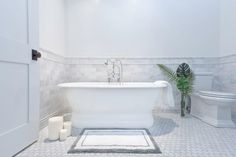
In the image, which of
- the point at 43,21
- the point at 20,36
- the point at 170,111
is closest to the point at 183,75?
the point at 170,111

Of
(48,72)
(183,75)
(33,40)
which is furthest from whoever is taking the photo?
(183,75)

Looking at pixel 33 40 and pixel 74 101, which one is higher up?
pixel 33 40

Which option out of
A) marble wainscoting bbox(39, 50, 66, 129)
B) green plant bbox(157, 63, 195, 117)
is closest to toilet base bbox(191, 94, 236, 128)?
green plant bbox(157, 63, 195, 117)

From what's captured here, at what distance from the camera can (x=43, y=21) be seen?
268 cm

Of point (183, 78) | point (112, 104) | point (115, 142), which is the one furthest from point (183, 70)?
point (115, 142)

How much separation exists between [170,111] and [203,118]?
675 millimetres

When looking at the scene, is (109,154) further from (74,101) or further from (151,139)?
(74,101)

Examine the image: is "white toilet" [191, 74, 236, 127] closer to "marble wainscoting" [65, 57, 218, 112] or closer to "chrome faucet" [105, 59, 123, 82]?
"marble wainscoting" [65, 57, 218, 112]

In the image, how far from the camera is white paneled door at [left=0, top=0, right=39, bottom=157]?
1.58m

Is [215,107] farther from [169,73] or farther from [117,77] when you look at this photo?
[117,77]

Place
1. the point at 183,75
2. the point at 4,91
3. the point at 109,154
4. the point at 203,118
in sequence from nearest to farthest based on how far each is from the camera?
1. the point at 4,91
2. the point at 109,154
3. the point at 203,118
4. the point at 183,75

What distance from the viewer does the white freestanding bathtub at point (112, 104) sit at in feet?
8.44

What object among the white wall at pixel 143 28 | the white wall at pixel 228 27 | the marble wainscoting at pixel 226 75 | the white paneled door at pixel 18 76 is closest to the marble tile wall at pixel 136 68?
the marble wainscoting at pixel 226 75

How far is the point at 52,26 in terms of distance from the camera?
304 cm
